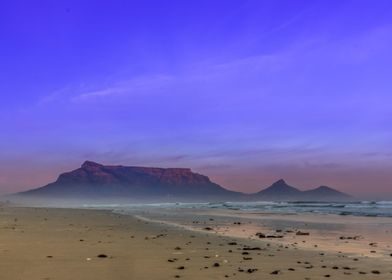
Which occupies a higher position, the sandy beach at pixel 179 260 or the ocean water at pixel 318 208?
the ocean water at pixel 318 208

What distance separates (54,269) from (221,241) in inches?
267

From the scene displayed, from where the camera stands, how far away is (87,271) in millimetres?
8727

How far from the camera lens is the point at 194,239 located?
15430mm

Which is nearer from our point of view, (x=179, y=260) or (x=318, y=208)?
(x=179, y=260)

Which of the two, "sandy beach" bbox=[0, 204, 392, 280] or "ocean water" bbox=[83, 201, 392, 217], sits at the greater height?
"ocean water" bbox=[83, 201, 392, 217]

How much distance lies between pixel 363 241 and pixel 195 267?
7.56 m

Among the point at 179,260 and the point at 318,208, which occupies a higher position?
the point at 318,208

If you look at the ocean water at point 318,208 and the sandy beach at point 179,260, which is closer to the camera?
the sandy beach at point 179,260

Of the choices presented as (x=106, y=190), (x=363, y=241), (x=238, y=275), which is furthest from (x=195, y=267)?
(x=106, y=190)

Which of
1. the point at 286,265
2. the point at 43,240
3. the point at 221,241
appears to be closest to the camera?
the point at 286,265

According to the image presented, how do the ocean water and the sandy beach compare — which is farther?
the ocean water

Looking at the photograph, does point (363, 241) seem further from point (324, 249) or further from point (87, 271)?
point (87, 271)

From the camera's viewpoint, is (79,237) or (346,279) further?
(79,237)

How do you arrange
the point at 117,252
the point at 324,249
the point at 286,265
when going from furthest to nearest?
the point at 324,249, the point at 117,252, the point at 286,265
